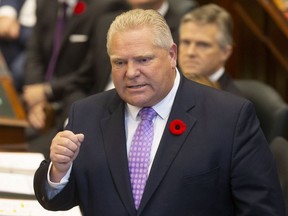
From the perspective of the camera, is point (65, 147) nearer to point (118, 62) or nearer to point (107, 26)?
point (118, 62)

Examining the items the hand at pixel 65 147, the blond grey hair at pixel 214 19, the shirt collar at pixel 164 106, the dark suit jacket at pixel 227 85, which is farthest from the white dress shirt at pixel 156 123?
the blond grey hair at pixel 214 19

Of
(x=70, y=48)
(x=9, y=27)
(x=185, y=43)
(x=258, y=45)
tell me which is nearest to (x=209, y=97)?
(x=185, y=43)

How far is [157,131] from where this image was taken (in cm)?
213

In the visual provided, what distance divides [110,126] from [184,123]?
23 centimetres

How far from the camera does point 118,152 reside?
83.0 inches

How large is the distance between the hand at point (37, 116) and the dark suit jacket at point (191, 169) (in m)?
1.92

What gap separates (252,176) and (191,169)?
0.56ft

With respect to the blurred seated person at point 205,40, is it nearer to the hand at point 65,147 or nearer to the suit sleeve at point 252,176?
the suit sleeve at point 252,176

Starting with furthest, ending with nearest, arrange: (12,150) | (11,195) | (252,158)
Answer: (12,150) < (11,195) < (252,158)

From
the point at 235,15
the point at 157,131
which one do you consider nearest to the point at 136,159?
the point at 157,131

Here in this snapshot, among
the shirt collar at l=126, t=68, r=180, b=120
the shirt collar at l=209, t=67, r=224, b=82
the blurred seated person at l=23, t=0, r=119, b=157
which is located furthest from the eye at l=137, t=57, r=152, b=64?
the blurred seated person at l=23, t=0, r=119, b=157

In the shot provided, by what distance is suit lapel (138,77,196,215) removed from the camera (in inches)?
80.4

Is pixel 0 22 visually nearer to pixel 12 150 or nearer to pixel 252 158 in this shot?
pixel 12 150

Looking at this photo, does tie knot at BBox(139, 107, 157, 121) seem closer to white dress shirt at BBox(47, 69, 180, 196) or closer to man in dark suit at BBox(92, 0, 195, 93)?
white dress shirt at BBox(47, 69, 180, 196)
